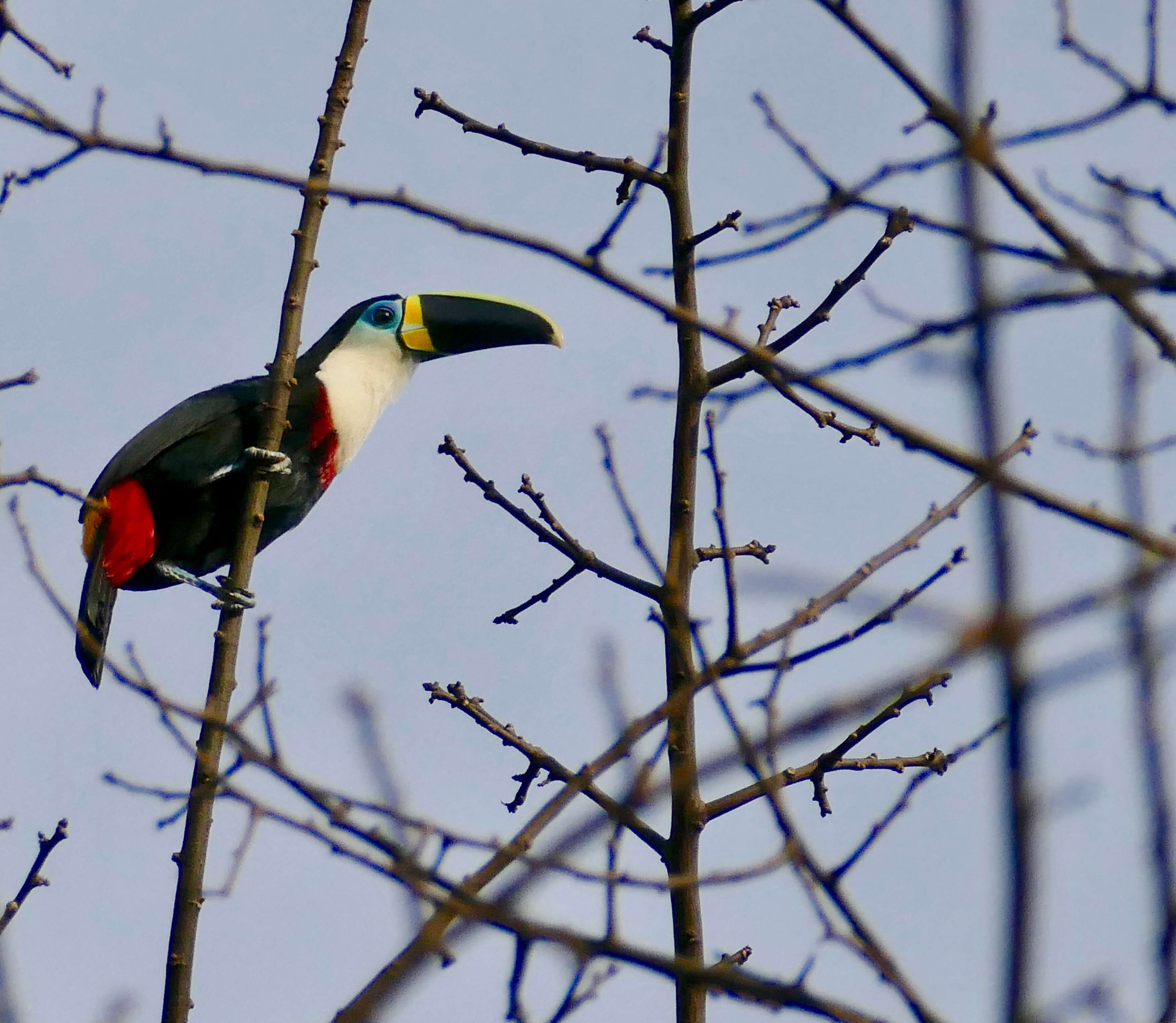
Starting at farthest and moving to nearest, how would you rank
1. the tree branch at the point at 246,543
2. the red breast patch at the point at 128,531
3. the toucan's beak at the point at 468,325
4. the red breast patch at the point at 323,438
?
the toucan's beak at the point at 468,325 < the red breast patch at the point at 323,438 < the red breast patch at the point at 128,531 < the tree branch at the point at 246,543

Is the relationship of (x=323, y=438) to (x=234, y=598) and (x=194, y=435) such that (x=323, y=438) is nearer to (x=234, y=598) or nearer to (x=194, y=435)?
(x=194, y=435)

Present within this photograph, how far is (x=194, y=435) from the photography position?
229 inches

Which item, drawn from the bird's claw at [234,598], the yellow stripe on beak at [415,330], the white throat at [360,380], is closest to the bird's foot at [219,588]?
the bird's claw at [234,598]

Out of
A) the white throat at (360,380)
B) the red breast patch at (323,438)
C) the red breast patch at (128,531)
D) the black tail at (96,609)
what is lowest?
the black tail at (96,609)

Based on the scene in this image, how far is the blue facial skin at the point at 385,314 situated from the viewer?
287 inches

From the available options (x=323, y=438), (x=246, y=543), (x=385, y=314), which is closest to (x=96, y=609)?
(x=323, y=438)

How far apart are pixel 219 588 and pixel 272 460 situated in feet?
1.71

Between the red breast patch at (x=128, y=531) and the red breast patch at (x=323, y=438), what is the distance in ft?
2.29

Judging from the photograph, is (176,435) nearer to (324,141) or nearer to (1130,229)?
(324,141)

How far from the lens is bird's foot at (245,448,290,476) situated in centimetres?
447

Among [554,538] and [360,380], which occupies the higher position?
[360,380]

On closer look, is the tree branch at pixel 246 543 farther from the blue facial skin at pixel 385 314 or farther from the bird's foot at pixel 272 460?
the blue facial skin at pixel 385 314

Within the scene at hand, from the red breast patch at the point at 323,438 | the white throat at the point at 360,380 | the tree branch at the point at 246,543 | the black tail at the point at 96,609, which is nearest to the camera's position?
the tree branch at the point at 246,543

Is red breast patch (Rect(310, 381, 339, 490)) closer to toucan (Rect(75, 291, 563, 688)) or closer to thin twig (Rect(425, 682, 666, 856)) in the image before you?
toucan (Rect(75, 291, 563, 688))
